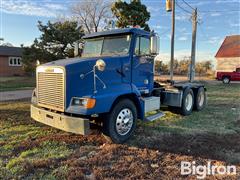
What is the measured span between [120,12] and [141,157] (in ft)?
60.3

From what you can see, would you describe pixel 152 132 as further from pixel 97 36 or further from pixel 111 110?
pixel 97 36

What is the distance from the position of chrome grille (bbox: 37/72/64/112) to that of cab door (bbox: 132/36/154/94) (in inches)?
80.6

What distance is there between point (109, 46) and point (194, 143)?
3.23 meters

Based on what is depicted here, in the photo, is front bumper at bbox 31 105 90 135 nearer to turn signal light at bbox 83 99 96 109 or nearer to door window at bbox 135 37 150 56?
turn signal light at bbox 83 99 96 109

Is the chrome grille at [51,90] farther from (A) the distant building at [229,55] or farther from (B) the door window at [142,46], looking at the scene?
(A) the distant building at [229,55]

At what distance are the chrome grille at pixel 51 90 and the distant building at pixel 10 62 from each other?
3022 cm

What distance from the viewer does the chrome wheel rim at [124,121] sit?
5160mm

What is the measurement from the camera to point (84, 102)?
179 inches

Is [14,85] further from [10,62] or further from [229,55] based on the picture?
[229,55]

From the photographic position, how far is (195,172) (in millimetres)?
3848

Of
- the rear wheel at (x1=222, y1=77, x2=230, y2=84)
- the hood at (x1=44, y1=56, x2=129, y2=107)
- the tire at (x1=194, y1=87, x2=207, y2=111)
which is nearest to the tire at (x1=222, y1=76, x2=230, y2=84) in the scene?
the rear wheel at (x1=222, y1=77, x2=230, y2=84)

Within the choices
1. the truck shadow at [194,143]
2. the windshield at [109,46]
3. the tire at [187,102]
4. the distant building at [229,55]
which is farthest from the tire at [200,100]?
the distant building at [229,55]

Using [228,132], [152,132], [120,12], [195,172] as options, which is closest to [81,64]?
[152,132]

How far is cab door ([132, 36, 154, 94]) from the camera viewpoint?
236 inches
